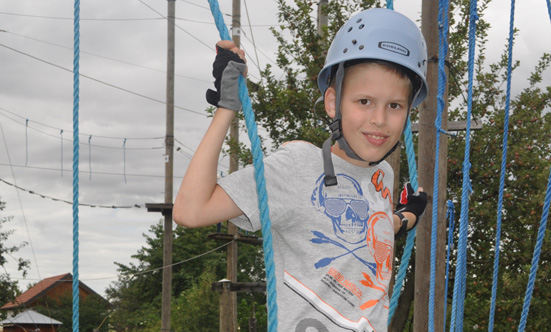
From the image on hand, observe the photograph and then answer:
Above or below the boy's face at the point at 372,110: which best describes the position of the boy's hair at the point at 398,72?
above

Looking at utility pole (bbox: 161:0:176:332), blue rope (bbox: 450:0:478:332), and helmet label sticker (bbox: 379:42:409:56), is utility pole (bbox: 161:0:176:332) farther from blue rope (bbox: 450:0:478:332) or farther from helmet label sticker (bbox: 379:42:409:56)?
helmet label sticker (bbox: 379:42:409:56)

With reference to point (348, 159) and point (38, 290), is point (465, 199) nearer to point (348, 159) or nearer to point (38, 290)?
point (348, 159)

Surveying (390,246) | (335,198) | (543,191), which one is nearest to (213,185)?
(335,198)

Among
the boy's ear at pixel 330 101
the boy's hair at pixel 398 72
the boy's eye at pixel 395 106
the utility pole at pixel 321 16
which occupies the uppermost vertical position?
the utility pole at pixel 321 16

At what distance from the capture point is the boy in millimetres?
1939

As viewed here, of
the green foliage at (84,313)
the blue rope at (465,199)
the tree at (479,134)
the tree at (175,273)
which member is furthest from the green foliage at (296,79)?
the green foliage at (84,313)

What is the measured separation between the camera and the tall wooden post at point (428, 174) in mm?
6133

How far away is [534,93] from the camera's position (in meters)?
12.6

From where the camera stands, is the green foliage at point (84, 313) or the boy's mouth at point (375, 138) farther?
the green foliage at point (84, 313)

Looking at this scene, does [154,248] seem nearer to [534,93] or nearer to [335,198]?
[534,93]

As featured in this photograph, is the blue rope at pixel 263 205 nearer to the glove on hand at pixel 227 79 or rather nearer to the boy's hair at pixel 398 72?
the glove on hand at pixel 227 79

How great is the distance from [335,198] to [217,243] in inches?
1149

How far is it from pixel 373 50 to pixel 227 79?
59 centimetres

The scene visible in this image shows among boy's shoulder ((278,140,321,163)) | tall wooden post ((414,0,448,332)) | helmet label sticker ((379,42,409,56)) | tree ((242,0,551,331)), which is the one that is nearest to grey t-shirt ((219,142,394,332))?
boy's shoulder ((278,140,321,163))
